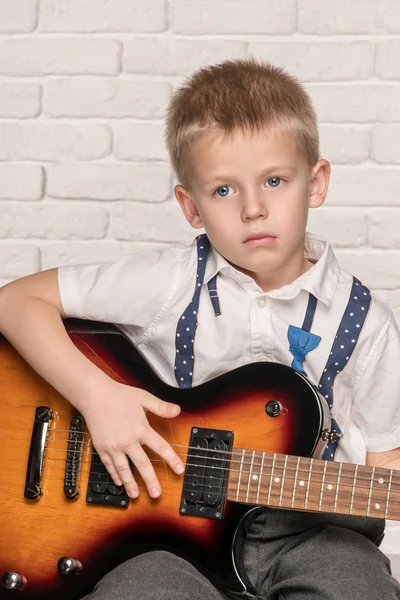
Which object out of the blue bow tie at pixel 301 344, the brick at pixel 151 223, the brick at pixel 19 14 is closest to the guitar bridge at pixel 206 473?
the blue bow tie at pixel 301 344

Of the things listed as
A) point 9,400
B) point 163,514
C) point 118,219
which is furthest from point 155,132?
point 163,514

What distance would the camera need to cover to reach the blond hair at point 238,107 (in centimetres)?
153

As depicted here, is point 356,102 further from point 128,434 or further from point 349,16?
point 128,434

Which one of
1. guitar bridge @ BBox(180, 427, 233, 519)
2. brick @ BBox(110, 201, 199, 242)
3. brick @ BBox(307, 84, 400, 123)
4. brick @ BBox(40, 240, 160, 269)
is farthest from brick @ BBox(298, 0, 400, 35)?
guitar bridge @ BBox(180, 427, 233, 519)

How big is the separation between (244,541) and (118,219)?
0.95 metres

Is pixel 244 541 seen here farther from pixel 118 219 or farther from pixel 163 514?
pixel 118 219

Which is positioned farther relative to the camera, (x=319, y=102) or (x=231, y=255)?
(x=319, y=102)

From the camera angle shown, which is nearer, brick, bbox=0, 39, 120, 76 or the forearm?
the forearm

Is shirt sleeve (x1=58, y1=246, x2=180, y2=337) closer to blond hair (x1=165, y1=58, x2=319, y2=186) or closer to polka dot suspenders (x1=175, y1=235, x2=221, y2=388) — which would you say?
polka dot suspenders (x1=175, y1=235, x2=221, y2=388)

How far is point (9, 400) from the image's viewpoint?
1527mm

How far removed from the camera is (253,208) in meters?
1.48

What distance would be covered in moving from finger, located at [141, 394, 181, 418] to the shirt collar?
0.88 ft

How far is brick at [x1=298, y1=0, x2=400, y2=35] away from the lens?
2094 millimetres

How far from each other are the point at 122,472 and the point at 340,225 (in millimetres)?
952
